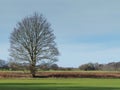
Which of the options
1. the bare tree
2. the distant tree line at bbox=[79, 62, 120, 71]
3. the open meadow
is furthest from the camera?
the distant tree line at bbox=[79, 62, 120, 71]

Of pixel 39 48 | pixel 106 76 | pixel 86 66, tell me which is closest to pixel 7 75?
pixel 39 48

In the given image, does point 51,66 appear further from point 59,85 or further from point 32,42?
point 59,85

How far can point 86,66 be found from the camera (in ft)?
395

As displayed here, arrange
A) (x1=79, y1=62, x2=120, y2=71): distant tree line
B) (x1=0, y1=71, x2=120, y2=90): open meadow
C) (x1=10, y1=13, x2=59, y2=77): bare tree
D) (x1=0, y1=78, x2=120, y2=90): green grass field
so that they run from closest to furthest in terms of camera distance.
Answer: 1. (x1=0, y1=78, x2=120, y2=90): green grass field
2. (x1=0, y1=71, x2=120, y2=90): open meadow
3. (x1=10, y1=13, x2=59, y2=77): bare tree
4. (x1=79, y1=62, x2=120, y2=71): distant tree line

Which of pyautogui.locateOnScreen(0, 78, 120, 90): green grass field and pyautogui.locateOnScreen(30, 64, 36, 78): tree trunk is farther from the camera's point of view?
pyautogui.locateOnScreen(30, 64, 36, 78): tree trunk

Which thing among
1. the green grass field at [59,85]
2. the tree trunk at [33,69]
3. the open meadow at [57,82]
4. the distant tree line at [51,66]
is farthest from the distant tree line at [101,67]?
the green grass field at [59,85]

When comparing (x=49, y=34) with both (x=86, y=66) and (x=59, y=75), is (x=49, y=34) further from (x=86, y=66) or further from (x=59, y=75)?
(x=86, y=66)

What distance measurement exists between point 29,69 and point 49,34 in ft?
24.2

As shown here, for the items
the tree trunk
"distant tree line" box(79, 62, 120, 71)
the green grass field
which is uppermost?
"distant tree line" box(79, 62, 120, 71)

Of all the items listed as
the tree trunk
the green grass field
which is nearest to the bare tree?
the tree trunk

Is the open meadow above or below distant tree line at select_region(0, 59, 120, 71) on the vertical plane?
below

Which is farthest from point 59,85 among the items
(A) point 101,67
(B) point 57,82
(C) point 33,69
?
(A) point 101,67

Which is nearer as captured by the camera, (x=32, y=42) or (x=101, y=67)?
(x=32, y=42)

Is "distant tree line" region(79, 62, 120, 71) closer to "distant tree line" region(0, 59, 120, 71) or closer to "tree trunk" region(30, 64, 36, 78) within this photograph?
"distant tree line" region(0, 59, 120, 71)
